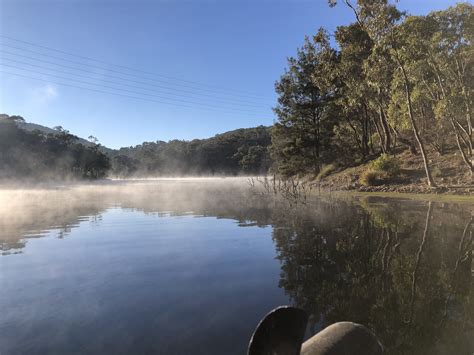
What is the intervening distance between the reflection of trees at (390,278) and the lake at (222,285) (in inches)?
0.9

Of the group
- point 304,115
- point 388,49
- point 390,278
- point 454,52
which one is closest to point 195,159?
point 304,115

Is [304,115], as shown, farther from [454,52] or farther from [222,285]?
[222,285]

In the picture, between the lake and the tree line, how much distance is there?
13092 millimetres

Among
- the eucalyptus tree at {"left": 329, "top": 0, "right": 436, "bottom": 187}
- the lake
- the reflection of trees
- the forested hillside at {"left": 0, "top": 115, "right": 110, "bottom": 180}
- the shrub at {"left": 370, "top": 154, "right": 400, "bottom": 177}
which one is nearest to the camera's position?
the lake

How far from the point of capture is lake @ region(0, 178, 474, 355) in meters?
4.12

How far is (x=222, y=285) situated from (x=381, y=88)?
85.9 feet

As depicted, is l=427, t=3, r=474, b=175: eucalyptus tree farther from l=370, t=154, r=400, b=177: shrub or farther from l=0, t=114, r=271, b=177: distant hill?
l=0, t=114, r=271, b=177: distant hill

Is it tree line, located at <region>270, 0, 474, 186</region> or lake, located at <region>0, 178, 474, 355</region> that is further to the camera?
tree line, located at <region>270, 0, 474, 186</region>

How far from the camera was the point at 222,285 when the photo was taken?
6078 millimetres

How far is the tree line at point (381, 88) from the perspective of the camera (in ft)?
65.1

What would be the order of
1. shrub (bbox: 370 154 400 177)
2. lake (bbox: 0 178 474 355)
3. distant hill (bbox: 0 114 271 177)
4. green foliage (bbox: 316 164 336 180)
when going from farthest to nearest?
1. distant hill (bbox: 0 114 271 177)
2. green foliage (bbox: 316 164 336 180)
3. shrub (bbox: 370 154 400 177)
4. lake (bbox: 0 178 474 355)

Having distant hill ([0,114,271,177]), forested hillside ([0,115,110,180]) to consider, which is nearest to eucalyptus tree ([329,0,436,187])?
forested hillside ([0,115,110,180])

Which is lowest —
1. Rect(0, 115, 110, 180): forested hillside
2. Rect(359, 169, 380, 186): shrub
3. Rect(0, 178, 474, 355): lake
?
Rect(0, 178, 474, 355): lake

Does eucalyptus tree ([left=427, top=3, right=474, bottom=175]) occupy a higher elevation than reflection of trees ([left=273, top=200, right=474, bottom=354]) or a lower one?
higher
